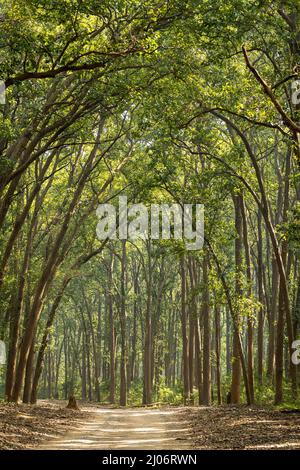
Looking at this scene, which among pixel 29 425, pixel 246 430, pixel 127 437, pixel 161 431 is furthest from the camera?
pixel 161 431

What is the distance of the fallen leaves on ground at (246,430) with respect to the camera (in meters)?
11.0

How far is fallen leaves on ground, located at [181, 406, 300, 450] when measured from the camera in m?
11.0

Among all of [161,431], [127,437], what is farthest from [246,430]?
[161,431]

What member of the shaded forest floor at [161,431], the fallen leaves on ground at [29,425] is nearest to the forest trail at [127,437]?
the shaded forest floor at [161,431]

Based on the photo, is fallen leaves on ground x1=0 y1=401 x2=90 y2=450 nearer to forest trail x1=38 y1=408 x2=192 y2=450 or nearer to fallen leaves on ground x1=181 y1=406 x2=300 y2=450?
forest trail x1=38 y1=408 x2=192 y2=450

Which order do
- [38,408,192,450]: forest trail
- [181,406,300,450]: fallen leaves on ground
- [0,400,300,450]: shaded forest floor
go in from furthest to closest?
[38,408,192,450]: forest trail
[0,400,300,450]: shaded forest floor
[181,406,300,450]: fallen leaves on ground

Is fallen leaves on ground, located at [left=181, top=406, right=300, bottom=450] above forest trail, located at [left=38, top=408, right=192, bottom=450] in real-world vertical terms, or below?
above

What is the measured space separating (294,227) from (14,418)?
27.3 feet

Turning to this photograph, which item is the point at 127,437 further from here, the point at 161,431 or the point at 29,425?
the point at 29,425

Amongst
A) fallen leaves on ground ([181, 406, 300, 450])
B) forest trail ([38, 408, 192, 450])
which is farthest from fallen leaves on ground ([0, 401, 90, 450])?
fallen leaves on ground ([181, 406, 300, 450])

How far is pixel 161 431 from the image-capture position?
1541 centimetres

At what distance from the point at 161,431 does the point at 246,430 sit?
293 centimetres

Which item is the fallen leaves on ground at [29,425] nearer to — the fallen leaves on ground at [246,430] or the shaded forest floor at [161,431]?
the shaded forest floor at [161,431]
